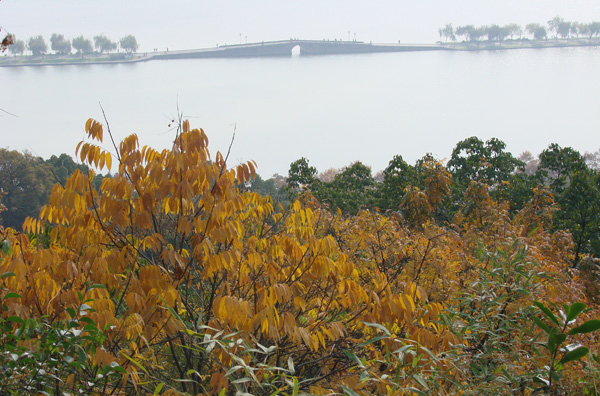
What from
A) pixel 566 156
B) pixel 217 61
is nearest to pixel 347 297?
pixel 566 156

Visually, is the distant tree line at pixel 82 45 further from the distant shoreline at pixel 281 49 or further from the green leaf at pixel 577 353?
A: the green leaf at pixel 577 353

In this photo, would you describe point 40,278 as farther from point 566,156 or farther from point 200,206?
point 566,156

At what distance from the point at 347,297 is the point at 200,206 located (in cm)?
96

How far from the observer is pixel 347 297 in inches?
110

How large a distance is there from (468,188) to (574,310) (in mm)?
9120

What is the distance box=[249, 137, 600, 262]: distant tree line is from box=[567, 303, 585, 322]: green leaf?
6910mm

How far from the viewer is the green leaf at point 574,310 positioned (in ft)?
3.99

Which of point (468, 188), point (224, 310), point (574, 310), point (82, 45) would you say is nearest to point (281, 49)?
point (82, 45)

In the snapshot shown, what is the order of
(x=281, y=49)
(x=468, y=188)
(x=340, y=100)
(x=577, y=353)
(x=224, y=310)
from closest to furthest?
(x=577, y=353) < (x=224, y=310) < (x=468, y=188) < (x=340, y=100) < (x=281, y=49)

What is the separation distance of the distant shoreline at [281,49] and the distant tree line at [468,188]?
48.8 meters

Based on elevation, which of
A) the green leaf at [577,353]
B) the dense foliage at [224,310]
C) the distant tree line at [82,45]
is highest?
the distant tree line at [82,45]

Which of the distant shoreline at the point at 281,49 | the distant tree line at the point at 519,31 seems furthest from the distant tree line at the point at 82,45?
the distant tree line at the point at 519,31

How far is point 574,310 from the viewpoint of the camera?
1233 millimetres

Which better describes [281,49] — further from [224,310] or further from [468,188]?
[224,310]
